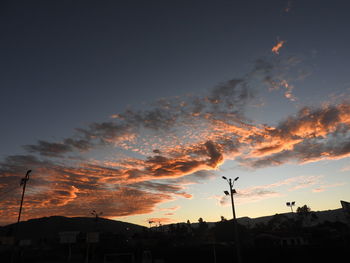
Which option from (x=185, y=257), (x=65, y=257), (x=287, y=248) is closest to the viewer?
(x=287, y=248)

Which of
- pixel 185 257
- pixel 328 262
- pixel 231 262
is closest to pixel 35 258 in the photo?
pixel 185 257

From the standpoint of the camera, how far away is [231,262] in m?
33.9

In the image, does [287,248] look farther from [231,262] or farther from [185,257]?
[185,257]

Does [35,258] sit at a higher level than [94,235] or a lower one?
lower

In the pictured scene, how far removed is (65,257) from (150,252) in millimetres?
34189

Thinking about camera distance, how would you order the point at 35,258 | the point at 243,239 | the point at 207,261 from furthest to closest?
the point at 243,239, the point at 35,258, the point at 207,261

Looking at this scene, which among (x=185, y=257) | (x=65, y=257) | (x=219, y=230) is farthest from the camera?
(x=219, y=230)

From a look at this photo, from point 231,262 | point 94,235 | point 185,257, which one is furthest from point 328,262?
point 94,235

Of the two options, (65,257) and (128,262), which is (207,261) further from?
(65,257)

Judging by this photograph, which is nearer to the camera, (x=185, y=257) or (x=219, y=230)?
(x=185, y=257)

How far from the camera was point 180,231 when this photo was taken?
379ft

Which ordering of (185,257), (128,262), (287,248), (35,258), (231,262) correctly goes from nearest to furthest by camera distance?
(287,248)
(231,262)
(185,257)
(128,262)
(35,258)

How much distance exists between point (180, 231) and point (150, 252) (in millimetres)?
76739

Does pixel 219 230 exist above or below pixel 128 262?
above
